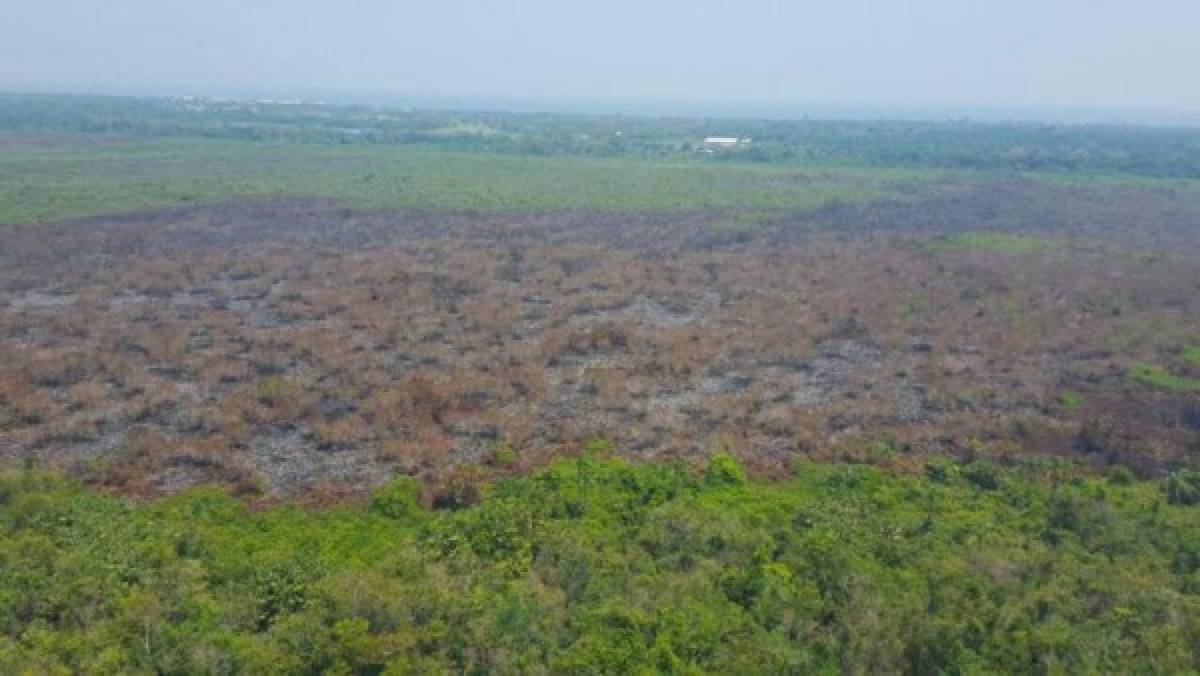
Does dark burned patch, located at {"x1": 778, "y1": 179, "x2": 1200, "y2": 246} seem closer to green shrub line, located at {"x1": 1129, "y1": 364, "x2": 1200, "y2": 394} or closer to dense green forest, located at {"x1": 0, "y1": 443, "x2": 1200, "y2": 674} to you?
green shrub line, located at {"x1": 1129, "y1": 364, "x2": 1200, "y2": 394}

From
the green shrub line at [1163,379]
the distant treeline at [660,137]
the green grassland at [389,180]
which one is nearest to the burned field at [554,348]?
the green shrub line at [1163,379]

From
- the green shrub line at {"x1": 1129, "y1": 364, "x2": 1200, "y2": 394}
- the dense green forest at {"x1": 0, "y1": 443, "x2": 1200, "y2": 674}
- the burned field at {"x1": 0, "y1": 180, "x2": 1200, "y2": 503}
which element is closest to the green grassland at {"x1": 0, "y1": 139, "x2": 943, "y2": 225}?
the burned field at {"x1": 0, "y1": 180, "x2": 1200, "y2": 503}

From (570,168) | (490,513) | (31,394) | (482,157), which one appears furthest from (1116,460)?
(482,157)

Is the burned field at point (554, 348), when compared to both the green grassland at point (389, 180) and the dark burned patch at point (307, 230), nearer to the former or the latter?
the dark burned patch at point (307, 230)

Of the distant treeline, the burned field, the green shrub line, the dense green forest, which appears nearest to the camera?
the dense green forest

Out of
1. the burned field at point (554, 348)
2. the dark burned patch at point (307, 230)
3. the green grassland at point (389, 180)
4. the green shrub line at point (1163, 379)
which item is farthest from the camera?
the green grassland at point (389, 180)

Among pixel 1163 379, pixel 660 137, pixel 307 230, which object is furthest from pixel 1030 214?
pixel 660 137
